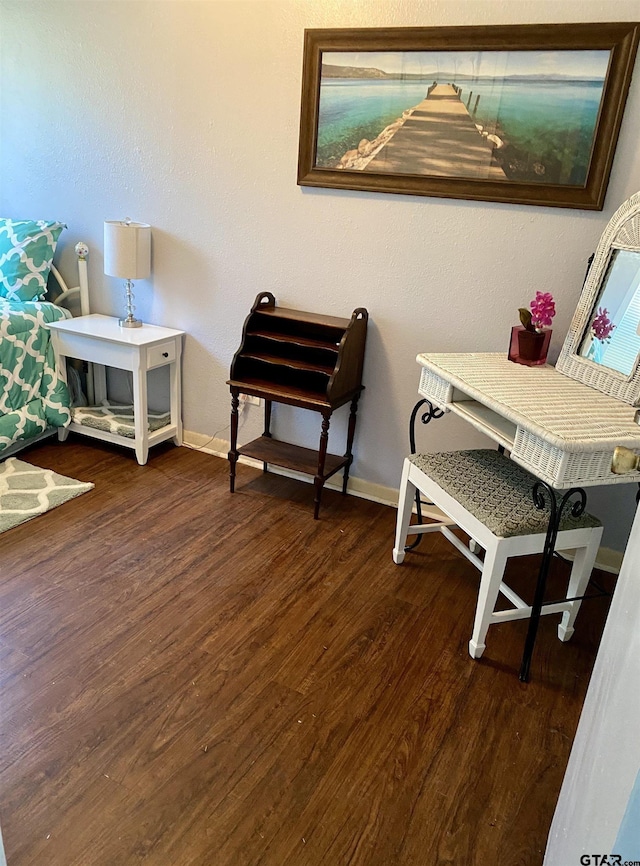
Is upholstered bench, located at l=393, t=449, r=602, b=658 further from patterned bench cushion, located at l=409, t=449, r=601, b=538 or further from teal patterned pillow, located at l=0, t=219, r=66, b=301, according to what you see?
teal patterned pillow, located at l=0, t=219, r=66, b=301

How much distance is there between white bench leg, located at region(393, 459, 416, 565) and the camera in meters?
2.22

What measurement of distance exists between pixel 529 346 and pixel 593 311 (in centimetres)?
22

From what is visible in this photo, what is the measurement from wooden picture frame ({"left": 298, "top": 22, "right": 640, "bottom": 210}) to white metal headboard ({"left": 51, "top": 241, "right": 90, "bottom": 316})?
3.99 feet

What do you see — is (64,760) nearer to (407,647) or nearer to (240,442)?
(407,647)

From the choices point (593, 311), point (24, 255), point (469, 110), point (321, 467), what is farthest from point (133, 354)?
point (593, 311)

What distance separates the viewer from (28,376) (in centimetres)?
294

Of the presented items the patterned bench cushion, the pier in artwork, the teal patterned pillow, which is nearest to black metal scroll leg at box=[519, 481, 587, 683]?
the patterned bench cushion

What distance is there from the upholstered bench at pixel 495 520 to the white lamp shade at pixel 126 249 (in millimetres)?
1560

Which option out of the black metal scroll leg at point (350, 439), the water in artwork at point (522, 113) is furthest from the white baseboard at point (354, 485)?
the water in artwork at point (522, 113)

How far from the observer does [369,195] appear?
248cm

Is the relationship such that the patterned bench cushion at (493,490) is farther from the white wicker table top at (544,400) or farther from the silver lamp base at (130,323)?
the silver lamp base at (130,323)

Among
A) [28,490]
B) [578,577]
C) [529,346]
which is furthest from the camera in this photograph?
[28,490]

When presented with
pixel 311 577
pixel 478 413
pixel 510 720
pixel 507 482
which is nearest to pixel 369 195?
→ pixel 478 413

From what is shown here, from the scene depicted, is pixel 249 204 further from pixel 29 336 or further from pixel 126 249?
pixel 29 336
